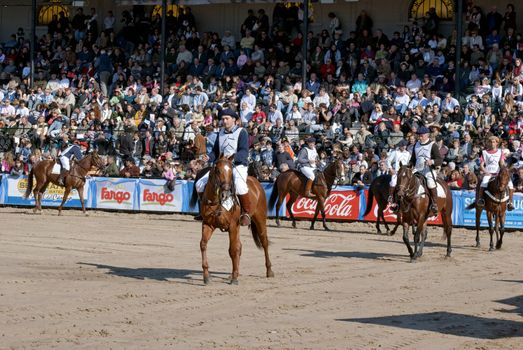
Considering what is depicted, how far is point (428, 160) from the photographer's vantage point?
67.5 ft

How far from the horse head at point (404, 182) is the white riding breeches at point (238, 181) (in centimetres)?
470

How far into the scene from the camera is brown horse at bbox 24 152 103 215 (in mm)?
31438

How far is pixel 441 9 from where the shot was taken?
122 ft

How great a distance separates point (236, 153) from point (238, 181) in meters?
0.46

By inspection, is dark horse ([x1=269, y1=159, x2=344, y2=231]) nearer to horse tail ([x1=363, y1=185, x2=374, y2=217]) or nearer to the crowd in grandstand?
the crowd in grandstand

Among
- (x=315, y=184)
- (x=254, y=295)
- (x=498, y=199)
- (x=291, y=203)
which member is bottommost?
(x=254, y=295)

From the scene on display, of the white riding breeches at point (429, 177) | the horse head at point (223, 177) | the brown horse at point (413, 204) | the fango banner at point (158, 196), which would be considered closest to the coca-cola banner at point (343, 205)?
the fango banner at point (158, 196)

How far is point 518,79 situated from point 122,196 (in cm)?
1210

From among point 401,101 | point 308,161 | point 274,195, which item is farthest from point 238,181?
point 401,101

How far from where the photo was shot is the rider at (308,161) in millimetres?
28844

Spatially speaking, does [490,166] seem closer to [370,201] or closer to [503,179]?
[503,179]

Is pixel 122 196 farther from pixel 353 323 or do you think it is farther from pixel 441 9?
pixel 353 323

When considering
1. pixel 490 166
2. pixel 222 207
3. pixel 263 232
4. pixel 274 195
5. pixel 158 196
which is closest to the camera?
pixel 222 207

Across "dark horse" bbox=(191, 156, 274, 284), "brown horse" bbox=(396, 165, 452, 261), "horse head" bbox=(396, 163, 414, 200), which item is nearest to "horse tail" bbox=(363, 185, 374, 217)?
"brown horse" bbox=(396, 165, 452, 261)
